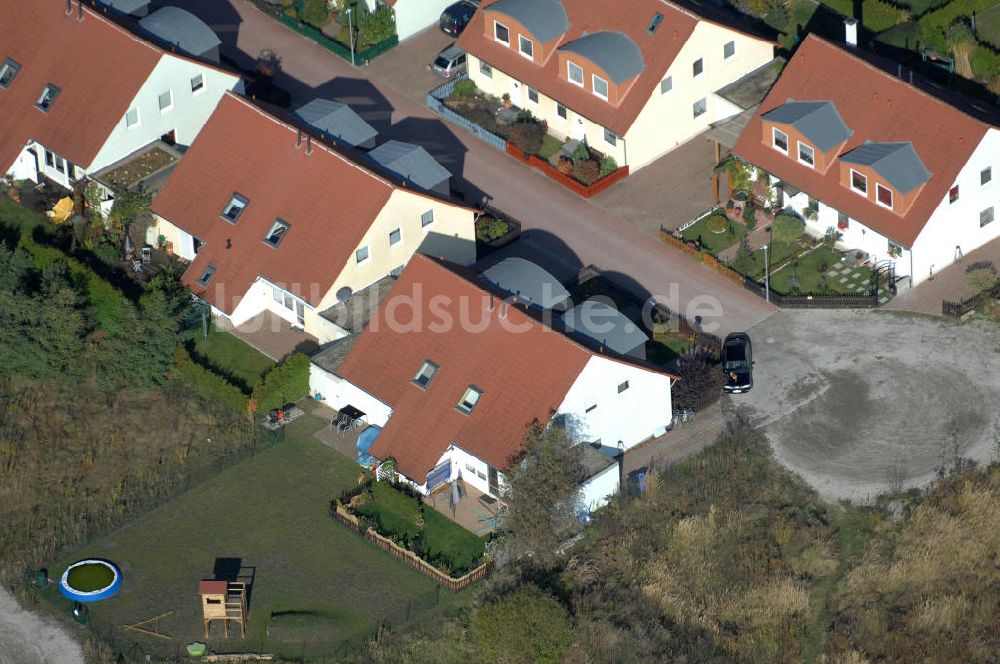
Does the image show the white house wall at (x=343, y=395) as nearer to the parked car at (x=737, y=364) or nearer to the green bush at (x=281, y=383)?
the green bush at (x=281, y=383)

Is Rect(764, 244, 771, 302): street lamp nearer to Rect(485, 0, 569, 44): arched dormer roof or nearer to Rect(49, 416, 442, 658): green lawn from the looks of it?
Rect(485, 0, 569, 44): arched dormer roof

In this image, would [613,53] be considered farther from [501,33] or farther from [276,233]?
[276,233]

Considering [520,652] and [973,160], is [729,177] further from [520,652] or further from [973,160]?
[520,652]

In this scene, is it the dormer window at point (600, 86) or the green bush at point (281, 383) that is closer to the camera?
the green bush at point (281, 383)

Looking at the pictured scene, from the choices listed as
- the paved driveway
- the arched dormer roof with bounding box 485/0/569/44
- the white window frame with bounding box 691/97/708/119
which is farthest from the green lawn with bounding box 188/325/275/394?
the white window frame with bounding box 691/97/708/119

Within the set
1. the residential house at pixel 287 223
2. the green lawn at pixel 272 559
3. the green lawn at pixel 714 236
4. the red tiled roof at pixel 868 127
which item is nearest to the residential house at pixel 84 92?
the residential house at pixel 287 223

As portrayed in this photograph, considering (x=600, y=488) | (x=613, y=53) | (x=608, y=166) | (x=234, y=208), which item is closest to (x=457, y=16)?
(x=613, y=53)
